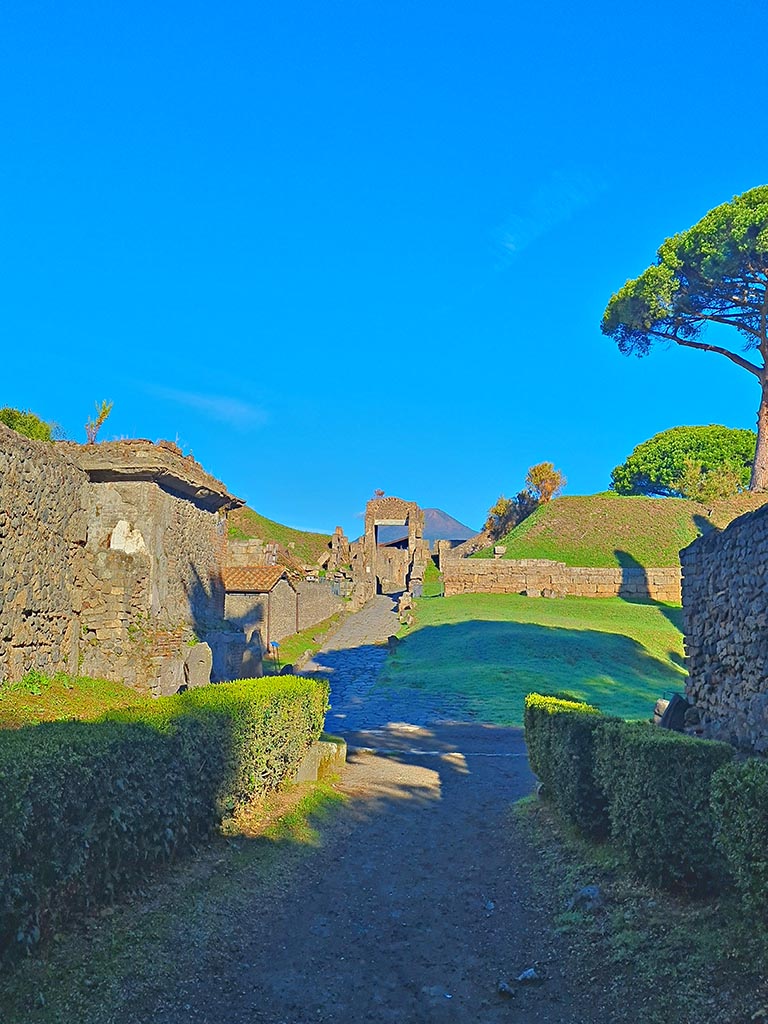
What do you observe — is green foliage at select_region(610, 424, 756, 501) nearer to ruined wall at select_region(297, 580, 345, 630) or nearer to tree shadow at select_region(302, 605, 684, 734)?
ruined wall at select_region(297, 580, 345, 630)

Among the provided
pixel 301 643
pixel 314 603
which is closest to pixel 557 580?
pixel 314 603

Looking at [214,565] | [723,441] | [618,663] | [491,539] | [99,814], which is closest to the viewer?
[99,814]

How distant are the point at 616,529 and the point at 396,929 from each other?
44352mm

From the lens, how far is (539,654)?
24.5 m

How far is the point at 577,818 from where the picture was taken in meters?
7.16

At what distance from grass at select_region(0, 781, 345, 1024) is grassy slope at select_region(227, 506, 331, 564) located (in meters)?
49.5

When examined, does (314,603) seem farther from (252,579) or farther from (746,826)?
(746,826)

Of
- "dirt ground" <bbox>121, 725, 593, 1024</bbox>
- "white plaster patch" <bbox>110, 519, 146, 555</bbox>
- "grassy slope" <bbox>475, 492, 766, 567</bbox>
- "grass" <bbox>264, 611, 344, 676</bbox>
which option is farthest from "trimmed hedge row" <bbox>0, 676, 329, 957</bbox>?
"grassy slope" <bbox>475, 492, 766, 567</bbox>

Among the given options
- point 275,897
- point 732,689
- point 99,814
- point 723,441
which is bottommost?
point 275,897

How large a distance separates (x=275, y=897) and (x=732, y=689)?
5518 millimetres

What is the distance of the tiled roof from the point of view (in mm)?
24125

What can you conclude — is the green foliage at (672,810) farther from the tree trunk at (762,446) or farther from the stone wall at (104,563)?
the tree trunk at (762,446)

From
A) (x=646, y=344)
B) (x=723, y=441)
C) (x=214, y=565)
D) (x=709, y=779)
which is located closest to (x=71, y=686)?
(x=214, y=565)

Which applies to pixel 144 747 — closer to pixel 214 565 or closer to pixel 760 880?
pixel 760 880
